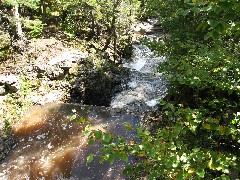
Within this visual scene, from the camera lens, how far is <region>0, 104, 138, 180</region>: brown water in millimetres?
7496

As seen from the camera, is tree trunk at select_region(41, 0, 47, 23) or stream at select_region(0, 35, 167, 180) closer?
stream at select_region(0, 35, 167, 180)

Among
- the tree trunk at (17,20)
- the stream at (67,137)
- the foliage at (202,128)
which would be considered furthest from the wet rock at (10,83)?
the foliage at (202,128)

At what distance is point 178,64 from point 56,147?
189 inches

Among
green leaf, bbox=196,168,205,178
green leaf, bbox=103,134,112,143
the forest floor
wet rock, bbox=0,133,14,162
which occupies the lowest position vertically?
wet rock, bbox=0,133,14,162

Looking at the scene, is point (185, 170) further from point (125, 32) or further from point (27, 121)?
point (125, 32)

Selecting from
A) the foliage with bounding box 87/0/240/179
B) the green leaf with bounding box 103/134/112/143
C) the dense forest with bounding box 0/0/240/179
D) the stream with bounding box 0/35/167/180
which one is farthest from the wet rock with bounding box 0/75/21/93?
the green leaf with bounding box 103/134/112/143

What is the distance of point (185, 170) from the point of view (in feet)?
8.52

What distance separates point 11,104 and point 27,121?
1.17 metres

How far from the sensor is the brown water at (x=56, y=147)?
24.6 feet

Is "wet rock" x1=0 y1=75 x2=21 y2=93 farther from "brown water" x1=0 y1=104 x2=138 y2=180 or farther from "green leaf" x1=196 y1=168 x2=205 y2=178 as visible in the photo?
"green leaf" x1=196 y1=168 x2=205 y2=178

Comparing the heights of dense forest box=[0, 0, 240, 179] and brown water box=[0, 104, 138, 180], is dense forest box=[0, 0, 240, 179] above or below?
above

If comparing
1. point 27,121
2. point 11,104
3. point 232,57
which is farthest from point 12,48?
point 232,57

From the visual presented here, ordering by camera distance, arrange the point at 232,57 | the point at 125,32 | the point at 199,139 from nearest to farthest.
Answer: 1. the point at 232,57
2. the point at 199,139
3. the point at 125,32

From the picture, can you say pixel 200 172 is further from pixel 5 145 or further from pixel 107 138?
pixel 5 145
